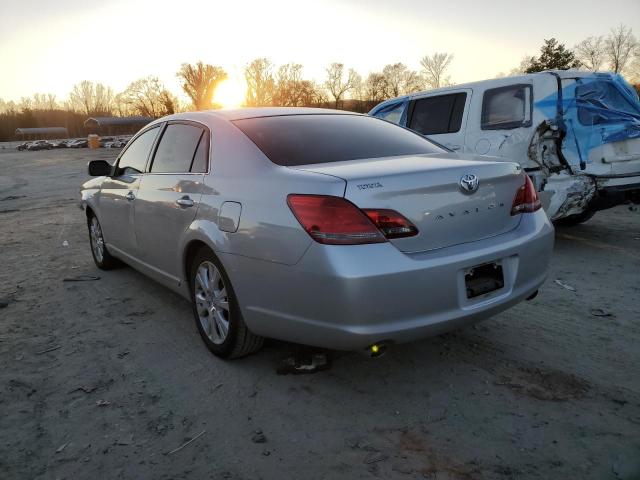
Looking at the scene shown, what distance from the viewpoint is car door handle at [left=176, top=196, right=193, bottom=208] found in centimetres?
326

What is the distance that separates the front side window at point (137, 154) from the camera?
13.9 feet

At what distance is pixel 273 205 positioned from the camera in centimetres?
259

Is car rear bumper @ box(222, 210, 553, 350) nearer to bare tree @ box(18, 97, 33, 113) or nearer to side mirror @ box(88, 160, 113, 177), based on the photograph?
side mirror @ box(88, 160, 113, 177)

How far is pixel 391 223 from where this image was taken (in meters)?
2.39

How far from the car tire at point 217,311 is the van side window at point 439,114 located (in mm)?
4282

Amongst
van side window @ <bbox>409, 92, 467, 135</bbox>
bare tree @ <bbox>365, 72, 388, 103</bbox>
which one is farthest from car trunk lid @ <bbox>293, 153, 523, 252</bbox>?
bare tree @ <bbox>365, 72, 388, 103</bbox>

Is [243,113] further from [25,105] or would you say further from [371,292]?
[25,105]

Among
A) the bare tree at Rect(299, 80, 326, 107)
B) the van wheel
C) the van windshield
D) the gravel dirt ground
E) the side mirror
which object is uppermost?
the bare tree at Rect(299, 80, 326, 107)

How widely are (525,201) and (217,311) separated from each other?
200 cm

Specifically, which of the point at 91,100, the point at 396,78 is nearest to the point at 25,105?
the point at 91,100

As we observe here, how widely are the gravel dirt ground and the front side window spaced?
1222 mm

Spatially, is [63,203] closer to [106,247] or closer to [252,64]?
[106,247]

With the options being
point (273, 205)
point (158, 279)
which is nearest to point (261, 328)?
point (273, 205)

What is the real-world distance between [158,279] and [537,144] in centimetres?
412
